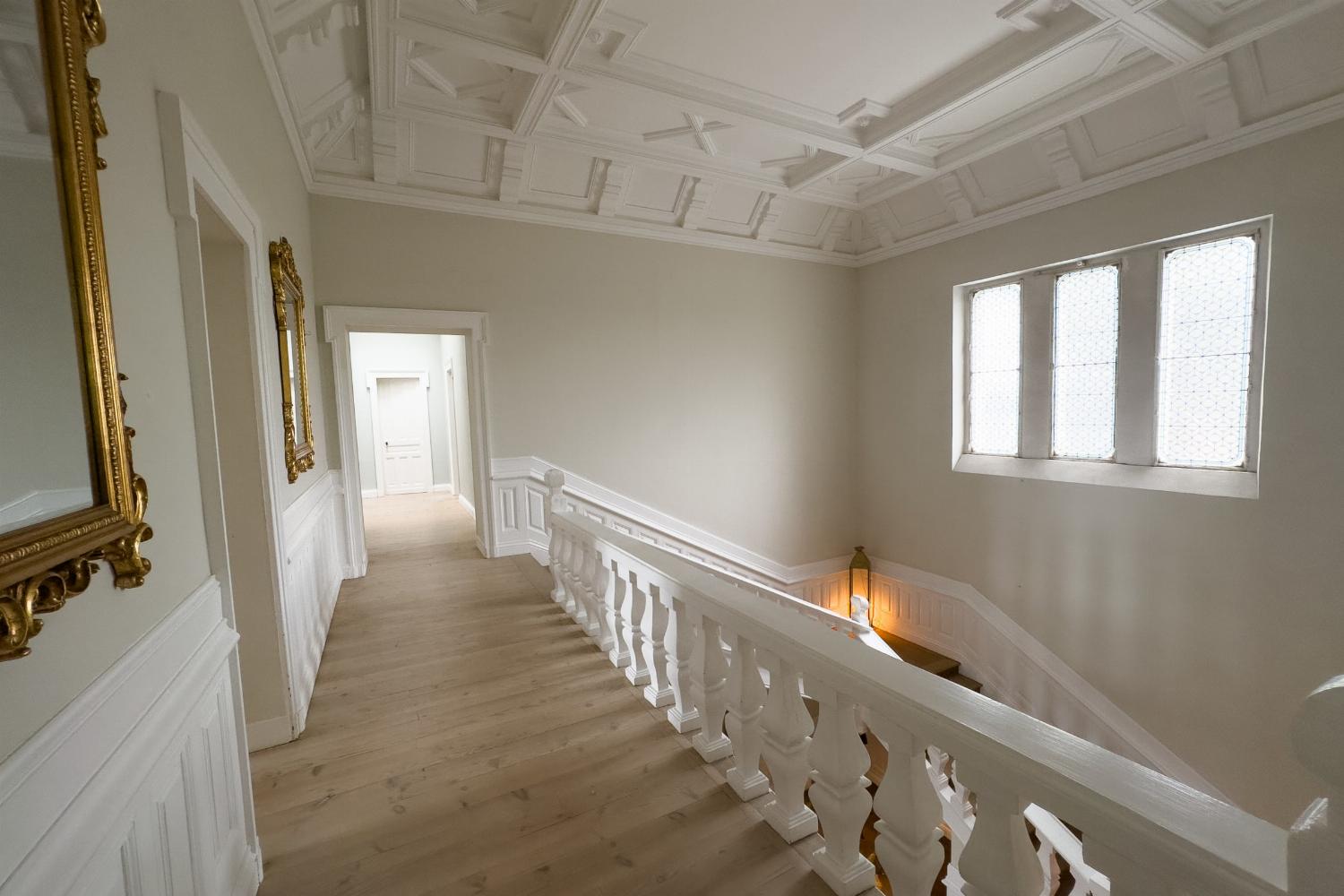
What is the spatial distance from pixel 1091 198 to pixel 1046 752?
19.4 ft

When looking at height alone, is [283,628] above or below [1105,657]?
above

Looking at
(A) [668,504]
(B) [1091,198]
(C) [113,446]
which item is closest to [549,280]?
(A) [668,504]

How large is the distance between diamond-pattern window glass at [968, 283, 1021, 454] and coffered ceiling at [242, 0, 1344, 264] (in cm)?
88

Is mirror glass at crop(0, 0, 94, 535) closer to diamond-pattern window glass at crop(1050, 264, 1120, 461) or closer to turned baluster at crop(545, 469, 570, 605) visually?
turned baluster at crop(545, 469, 570, 605)

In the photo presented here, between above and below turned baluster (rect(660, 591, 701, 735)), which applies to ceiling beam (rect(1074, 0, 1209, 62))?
above

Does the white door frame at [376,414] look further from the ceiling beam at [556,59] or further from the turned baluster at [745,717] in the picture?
the turned baluster at [745,717]

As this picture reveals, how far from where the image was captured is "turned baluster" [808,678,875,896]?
152cm

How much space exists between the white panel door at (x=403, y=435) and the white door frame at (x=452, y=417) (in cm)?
89

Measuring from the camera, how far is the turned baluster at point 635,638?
2764 millimetres

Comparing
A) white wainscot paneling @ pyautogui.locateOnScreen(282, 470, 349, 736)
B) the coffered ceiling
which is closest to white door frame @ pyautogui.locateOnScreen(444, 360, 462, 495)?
the coffered ceiling

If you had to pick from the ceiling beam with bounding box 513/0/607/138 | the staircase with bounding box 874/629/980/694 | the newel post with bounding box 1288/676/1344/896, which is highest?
the ceiling beam with bounding box 513/0/607/138

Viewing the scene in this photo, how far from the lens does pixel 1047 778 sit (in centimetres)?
96

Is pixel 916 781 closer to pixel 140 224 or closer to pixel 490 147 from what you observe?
pixel 140 224

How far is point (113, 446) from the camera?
3.48 ft
